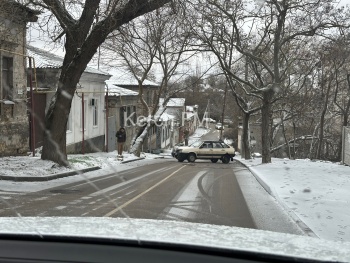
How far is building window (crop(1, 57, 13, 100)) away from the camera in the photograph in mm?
17122

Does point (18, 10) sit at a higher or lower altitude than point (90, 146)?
higher

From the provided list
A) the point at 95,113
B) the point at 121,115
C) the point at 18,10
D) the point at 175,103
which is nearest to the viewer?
the point at 18,10

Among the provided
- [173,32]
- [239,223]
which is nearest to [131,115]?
[173,32]

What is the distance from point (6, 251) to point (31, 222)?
86cm

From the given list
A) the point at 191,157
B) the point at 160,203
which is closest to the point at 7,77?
the point at 160,203

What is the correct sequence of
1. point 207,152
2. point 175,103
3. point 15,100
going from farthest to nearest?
1. point 175,103
2. point 207,152
3. point 15,100

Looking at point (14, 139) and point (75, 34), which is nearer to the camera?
point (75, 34)

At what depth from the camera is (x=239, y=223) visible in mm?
7809

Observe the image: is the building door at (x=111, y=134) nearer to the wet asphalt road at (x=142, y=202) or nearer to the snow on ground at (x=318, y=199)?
the wet asphalt road at (x=142, y=202)

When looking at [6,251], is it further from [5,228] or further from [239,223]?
[239,223]

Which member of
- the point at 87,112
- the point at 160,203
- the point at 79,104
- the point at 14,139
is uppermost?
the point at 79,104

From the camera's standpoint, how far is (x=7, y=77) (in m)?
17.5

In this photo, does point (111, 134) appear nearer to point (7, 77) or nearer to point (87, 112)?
point (87, 112)

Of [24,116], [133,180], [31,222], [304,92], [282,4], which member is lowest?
[133,180]
